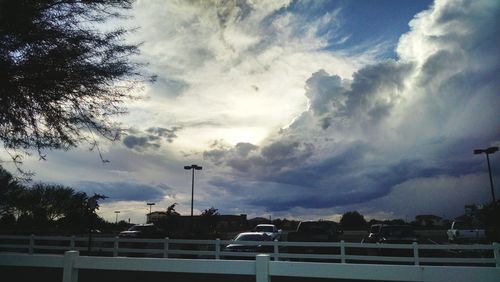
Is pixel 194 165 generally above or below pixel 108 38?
above

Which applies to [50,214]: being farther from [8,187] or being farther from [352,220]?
[352,220]

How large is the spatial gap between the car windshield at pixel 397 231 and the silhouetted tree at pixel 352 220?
9452 centimetres

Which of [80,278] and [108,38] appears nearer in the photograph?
[108,38]

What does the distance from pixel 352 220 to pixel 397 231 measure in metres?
101

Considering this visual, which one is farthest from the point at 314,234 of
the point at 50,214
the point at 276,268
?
the point at 50,214

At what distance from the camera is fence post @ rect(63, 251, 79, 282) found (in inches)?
211

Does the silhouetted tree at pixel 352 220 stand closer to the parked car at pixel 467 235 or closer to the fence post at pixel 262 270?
the parked car at pixel 467 235

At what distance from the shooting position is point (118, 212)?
11688 cm

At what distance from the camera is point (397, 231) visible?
64.3 ft

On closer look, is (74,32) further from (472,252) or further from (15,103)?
(472,252)

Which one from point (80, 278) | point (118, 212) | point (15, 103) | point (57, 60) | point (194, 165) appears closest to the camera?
point (57, 60)

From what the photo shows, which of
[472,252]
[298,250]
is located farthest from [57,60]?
[472,252]

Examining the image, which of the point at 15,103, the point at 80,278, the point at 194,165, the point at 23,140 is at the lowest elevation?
the point at 80,278

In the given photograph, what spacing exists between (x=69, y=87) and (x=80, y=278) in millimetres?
6781
